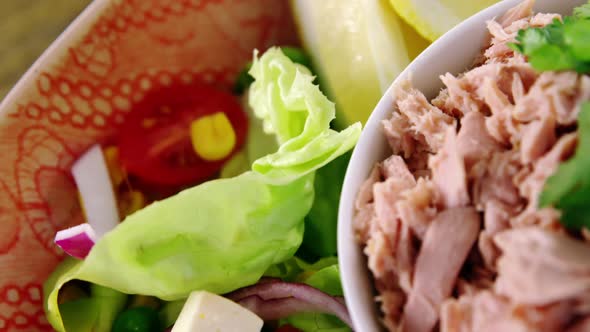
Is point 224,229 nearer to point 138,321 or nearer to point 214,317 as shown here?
point 214,317

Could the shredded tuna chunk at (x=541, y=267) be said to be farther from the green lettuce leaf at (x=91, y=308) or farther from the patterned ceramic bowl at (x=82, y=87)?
the patterned ceramic bowl at (x=82, y=87)

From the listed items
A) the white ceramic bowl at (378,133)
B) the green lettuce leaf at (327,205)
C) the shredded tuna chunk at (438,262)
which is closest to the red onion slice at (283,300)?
the green lettuce leaf at (327,205)

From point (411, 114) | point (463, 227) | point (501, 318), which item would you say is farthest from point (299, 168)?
point (501, 318)

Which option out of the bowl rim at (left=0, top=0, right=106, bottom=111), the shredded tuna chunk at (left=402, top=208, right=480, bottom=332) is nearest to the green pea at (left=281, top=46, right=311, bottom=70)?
the bowl rim at (left=0, top=0, right=106, bottom=111)

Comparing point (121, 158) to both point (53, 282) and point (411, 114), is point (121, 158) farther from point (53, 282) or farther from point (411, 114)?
point (411, 114)

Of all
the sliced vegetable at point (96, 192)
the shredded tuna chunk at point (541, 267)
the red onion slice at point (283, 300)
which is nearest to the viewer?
the shredded tuna chunk at point (541, 267)
